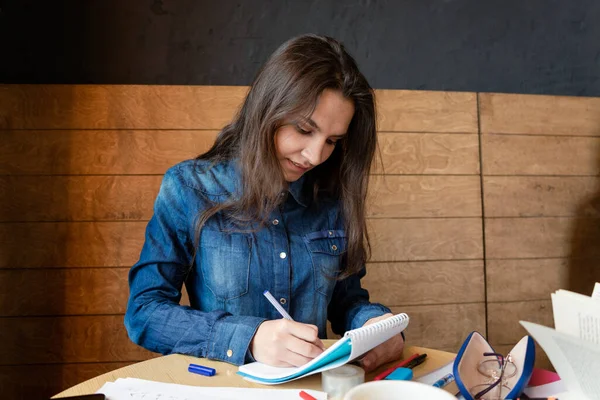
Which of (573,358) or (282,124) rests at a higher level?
(282,124)

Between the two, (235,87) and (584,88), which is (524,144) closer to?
(584,88)

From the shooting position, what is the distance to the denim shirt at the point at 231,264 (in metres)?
1.08

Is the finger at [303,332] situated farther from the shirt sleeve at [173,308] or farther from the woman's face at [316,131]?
the woman's face at [316,131]

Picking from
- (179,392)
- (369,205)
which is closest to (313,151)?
(179,392)

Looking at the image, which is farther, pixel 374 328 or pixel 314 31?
pixel 314 31

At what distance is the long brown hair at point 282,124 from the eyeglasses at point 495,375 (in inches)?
18.9

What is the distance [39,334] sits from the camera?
71.1 inches

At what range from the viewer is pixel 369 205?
6.47ft

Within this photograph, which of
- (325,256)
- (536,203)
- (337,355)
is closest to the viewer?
(337,355)

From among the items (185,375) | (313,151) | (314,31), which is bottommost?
(185,375)

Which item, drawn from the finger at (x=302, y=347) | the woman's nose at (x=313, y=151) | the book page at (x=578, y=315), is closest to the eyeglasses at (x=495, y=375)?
the book page at (x=578, y=315)

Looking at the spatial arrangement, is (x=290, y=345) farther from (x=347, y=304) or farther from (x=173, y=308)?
(x=347, y=304)

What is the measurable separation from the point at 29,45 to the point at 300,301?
142 cm

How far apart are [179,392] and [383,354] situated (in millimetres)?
376
